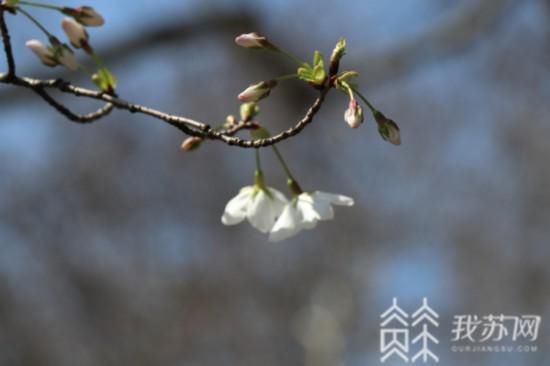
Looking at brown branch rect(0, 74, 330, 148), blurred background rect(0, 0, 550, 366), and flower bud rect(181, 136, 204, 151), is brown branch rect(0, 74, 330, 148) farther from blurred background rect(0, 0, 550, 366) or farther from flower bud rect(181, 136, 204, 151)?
blurred background rect(0, 0, 550, 366)

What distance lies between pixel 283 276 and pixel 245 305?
400 mm

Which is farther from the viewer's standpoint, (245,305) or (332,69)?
(245,305)

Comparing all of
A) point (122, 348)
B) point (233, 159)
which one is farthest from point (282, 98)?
point (122, 348)

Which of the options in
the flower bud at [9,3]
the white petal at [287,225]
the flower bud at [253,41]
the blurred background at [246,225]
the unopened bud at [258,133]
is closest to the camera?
the flower bud at [9,3]

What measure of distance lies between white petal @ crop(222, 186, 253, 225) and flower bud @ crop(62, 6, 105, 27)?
40 centimetres

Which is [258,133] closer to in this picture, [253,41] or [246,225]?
[253,41]

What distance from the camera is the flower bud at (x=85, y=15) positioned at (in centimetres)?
113

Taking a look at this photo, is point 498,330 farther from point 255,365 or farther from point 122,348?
point 122,348

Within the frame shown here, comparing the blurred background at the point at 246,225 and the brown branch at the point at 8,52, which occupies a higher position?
the blurred background at the point at 246,225

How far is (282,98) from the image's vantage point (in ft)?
19.8

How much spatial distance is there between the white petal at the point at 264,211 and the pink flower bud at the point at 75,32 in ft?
1.40

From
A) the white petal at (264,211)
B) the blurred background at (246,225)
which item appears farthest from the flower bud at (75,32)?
the blurred background at (246,225)

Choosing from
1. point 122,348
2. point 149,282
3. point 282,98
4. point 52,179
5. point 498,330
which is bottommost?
point 498,330

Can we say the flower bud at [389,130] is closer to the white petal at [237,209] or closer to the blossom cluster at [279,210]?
the blossom cluster at [279,210]
